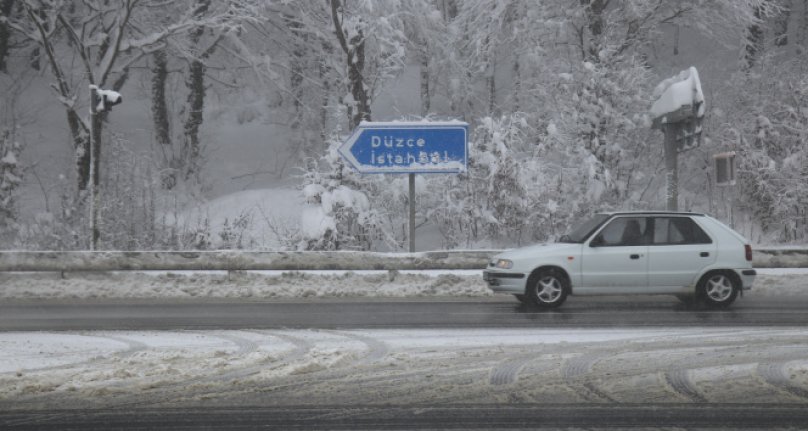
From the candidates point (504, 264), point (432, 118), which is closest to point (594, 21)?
point (432, 118)

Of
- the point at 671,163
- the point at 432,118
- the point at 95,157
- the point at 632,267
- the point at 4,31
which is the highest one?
the point at 4,31

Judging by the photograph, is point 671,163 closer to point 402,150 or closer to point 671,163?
point 671,163

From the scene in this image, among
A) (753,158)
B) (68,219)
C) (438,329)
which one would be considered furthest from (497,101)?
(438,329)

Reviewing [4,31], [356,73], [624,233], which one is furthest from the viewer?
[4,31]

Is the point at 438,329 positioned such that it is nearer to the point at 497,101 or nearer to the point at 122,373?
the point at 122,373

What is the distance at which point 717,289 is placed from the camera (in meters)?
13.5

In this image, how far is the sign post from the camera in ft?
60.4

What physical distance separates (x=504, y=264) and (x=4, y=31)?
1204 inches

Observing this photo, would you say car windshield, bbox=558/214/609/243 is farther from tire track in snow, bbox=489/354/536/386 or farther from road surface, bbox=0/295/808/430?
tire track in snow, bbox=489/354/536/386

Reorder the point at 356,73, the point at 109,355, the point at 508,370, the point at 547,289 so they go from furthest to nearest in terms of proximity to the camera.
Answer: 1. the point at 356,73
2. the point at 547,289
3. the point at 109,355
4. the point at 508,370

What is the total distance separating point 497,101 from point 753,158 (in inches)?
570

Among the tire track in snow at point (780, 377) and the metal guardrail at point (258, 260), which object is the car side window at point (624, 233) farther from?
the tire track in snow at point (780, 377)

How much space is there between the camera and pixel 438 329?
11086 mm

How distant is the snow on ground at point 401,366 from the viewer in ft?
23.5
